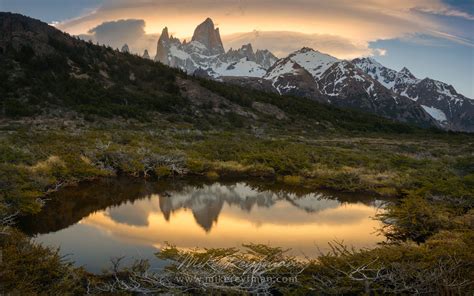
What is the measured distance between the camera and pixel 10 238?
38.9ft

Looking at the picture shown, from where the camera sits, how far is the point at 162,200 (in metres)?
22.7

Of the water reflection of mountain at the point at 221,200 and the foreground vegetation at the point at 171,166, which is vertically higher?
the foreground vegetation at the point at 171,166

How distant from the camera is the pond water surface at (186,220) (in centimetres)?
1544

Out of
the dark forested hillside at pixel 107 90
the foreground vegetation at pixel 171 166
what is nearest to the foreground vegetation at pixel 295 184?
the foreground vegetation at pixel 171 166

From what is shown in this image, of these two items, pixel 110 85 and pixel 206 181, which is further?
pixel 110 85

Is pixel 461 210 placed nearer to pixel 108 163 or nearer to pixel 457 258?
pixel 457 258

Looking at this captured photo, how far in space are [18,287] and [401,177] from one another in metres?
27.2

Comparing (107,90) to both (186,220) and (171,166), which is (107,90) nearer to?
(171,166)

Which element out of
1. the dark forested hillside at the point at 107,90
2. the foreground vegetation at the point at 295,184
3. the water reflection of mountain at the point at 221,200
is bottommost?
the water reflection of mountain at the point at 221,200

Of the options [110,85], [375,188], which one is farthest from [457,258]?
[110,85]

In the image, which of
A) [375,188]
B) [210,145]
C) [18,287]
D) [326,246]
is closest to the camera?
[18,287]

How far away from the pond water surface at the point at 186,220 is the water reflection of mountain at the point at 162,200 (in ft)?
0.14

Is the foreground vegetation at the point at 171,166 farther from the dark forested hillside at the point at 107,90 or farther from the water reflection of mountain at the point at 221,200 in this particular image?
the water reflection of mountain at the point at 221,200

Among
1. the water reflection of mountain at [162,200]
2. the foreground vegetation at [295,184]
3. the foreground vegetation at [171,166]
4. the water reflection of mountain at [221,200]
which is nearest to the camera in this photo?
the foreground vegetation at [295,184]
